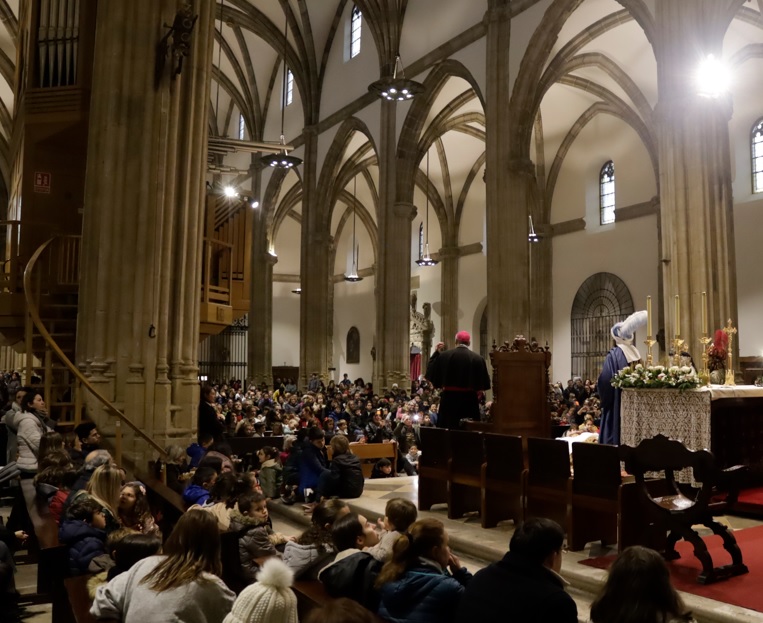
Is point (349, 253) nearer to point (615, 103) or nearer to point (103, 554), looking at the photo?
point (615, 103)

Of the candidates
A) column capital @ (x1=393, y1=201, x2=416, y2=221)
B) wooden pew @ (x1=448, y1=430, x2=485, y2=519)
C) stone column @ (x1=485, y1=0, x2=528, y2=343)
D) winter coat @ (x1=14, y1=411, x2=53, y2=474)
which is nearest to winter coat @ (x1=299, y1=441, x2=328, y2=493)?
wooden pew @ (x1=448, y1=430, x2=485, y2=519)

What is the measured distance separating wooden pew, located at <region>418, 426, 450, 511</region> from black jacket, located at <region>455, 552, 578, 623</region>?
383cm

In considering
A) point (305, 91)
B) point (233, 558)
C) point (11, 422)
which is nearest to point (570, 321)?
point (305, 91)

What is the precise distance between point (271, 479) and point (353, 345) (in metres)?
27.7

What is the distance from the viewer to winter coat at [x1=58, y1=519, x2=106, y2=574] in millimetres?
4254

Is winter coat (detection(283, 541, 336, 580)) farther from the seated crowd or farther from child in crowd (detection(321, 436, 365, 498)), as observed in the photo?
child in crowd (detection(321, 436, 365, 498))

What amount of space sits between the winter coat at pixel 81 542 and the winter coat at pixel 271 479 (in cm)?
373

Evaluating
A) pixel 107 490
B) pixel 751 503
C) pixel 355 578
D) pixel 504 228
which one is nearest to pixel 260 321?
pixel 504 228

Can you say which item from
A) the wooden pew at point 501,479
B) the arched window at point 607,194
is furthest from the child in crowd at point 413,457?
the arched window at point 607,194

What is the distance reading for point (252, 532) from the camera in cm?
466

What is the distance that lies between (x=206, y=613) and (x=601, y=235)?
73.7ft

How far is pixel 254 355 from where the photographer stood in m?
30.8

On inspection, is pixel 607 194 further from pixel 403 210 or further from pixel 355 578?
pixel 355 578

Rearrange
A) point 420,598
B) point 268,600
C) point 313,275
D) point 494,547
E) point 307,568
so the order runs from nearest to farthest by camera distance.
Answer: point 268,600 → point 420,598 → point 307,568 → point 494,547 → point 313,275
